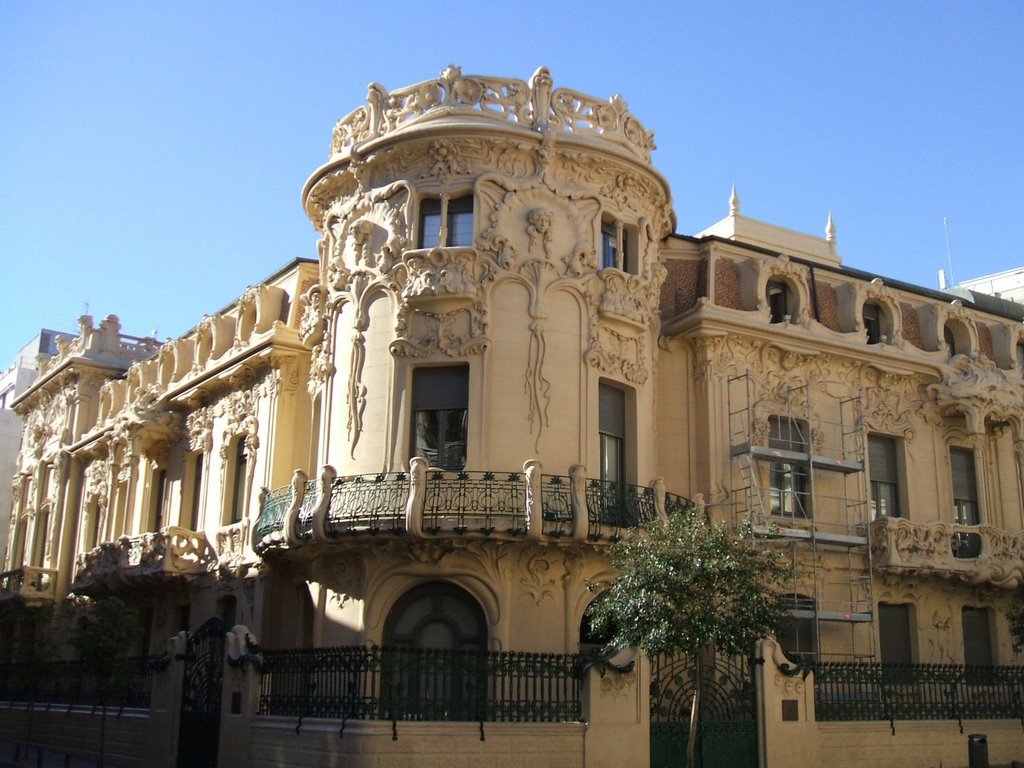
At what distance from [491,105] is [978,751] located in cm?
1584

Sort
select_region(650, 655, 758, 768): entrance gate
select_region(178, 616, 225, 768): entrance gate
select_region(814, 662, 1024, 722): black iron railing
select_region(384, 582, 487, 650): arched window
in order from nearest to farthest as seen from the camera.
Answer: select_region(650, 655, 758, 768): entrance gate < select_region(178, 616, 225, 768): entrance gate < select_region(814, 662, 1024, 722): black iron railing < select_region(384, 582, 487, 650): arched window

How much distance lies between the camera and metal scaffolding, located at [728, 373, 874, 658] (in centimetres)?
2516

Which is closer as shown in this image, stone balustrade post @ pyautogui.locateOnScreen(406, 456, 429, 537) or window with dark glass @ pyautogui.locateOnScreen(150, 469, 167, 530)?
stone balustrade post @ pyautogui.locateOnScreen(406, 456, 429, 537)

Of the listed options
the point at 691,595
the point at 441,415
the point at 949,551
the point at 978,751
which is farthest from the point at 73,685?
the point at 949,551

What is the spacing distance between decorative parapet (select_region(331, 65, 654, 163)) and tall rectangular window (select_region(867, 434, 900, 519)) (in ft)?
32.3

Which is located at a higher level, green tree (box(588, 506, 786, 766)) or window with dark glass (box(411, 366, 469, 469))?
window with dark glass (box(411, 366, 469, 469))

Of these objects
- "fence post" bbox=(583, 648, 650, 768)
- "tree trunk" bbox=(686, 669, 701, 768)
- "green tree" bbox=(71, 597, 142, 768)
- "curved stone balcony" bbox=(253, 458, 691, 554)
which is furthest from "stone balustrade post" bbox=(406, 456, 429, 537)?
"green tree" bbox=(71, 597, 142, 768)

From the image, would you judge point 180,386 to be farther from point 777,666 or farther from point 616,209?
point 777,666

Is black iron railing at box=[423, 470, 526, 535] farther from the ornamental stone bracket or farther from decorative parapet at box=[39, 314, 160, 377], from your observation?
decorative parapet at box=[39, 314, 160, 377]

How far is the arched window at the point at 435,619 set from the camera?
21562mm

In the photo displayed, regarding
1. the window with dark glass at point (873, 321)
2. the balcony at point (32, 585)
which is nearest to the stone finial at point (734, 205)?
the window with dark glass at point (873, 321)

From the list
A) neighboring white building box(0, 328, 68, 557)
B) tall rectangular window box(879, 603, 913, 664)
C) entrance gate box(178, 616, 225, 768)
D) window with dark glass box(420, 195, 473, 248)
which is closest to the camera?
entrance gate box(178, 616, 225, 768)

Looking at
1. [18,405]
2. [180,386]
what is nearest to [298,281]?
[180,386]

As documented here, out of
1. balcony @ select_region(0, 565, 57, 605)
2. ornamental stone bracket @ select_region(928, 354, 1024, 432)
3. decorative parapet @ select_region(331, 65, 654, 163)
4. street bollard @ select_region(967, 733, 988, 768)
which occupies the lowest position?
street bollard @ select_region(967, 733, 988, 768)
